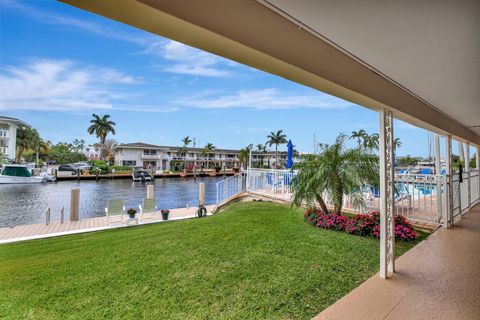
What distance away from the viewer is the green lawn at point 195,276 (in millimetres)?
2660

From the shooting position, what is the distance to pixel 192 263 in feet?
12.6

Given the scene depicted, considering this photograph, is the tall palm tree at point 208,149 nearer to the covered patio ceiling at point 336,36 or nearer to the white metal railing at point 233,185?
the white metal railing at point 233,185

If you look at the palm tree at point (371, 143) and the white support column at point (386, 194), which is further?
the palm tree at point (371, 143)

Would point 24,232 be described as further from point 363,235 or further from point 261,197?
point 363,235

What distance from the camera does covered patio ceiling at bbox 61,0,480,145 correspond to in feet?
4.31

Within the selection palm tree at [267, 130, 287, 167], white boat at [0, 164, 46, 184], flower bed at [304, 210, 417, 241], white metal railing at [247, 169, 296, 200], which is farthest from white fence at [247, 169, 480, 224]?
palm tree at [267, 130, 287, 167]

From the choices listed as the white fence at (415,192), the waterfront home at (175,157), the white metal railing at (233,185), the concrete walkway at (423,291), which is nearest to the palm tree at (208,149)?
the waterfront home at (175,157)

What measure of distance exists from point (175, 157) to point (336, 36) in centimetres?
4715

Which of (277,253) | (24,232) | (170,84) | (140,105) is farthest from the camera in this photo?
(140,105)

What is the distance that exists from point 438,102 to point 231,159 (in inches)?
1928

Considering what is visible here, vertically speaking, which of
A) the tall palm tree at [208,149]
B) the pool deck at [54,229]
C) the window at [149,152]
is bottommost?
the pool deck at [54,229]

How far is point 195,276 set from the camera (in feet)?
11.1

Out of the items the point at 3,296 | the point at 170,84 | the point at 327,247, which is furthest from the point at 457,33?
the point at 170,84

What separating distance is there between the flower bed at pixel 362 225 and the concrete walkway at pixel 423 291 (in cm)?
60
